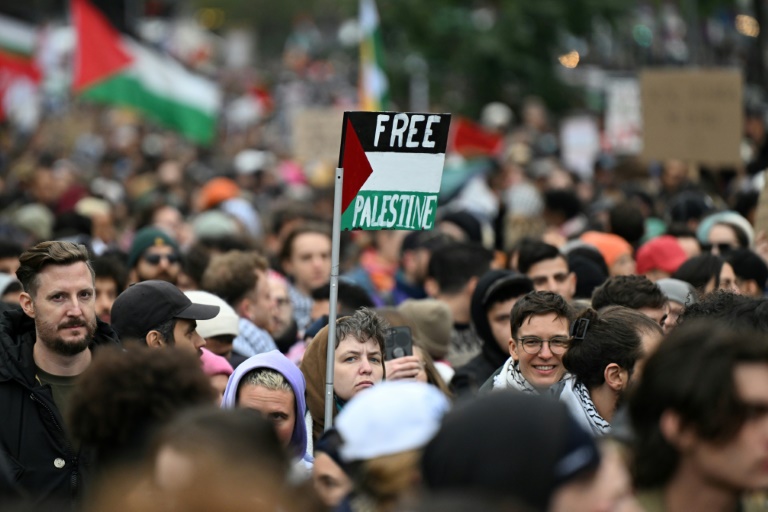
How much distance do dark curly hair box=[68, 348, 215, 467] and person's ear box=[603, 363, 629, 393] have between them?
210 cm

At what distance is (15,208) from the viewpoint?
1523 centimetres

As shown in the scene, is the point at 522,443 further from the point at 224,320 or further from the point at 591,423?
the point at 224,320

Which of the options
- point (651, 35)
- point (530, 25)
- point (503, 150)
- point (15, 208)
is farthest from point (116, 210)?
point (651, 35)

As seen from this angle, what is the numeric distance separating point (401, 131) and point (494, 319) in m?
1.91

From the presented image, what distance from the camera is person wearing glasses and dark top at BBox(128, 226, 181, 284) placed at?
934 cm

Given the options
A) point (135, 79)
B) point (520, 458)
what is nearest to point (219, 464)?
point (520, 458)

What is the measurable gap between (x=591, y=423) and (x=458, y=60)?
20.3 meters

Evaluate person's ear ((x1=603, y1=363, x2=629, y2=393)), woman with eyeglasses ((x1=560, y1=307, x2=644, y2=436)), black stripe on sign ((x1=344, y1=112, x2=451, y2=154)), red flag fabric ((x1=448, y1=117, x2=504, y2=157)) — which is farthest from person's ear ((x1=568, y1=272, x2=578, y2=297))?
red flag fabric ((x1=448, y1=117, x2=504, y2=157))

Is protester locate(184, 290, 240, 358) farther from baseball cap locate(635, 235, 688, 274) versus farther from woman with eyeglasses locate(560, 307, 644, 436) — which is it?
baseball cap locate(635, 235, 688, 274)

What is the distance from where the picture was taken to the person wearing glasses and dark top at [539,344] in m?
6.33

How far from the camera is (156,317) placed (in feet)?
21.2

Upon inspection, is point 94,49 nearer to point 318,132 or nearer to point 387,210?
point 318,132

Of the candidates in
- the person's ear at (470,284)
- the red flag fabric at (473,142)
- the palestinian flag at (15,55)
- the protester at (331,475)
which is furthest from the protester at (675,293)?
the palestinian flag at (15,55)

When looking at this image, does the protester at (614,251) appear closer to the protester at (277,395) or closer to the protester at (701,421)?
the protester at (277,395)
